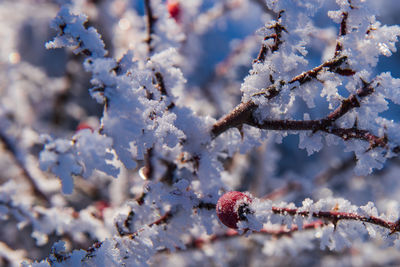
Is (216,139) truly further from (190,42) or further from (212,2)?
(212,2)

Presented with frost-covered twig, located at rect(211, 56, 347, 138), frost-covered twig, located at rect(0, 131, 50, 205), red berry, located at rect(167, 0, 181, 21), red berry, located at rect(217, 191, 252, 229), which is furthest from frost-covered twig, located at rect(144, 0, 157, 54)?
frost-covered twig, located at rect(0, 131, 50, 205)

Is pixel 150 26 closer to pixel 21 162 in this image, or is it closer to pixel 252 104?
pixel 252 104

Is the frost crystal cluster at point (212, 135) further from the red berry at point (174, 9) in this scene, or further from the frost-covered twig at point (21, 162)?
the red berry at point (174, 9)

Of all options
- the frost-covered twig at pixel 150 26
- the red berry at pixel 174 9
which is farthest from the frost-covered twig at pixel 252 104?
the red berry at pixel 174 9

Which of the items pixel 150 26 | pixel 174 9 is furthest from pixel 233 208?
pixel 174 9

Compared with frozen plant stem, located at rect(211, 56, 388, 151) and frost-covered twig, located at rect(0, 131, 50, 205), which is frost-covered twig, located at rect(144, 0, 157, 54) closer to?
frozen plant stem, located at rect(211, 56, 388, 151)
